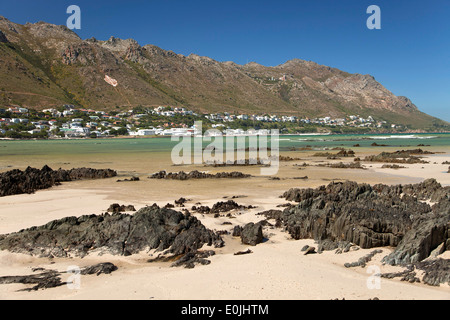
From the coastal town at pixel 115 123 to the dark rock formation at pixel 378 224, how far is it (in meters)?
122

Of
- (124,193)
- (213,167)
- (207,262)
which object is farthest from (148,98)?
(207,262)

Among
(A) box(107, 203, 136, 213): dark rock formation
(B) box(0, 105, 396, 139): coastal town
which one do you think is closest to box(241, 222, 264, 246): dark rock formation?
(A) box(107, 203, 136, 213): dark rock formation

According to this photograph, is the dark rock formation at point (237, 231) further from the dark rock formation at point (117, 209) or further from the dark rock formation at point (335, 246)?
the dark rock formation at point (117, 209)

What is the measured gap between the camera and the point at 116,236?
386 inches

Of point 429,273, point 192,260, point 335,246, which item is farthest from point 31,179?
point 429,273

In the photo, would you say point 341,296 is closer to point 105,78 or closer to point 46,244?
point 46,244

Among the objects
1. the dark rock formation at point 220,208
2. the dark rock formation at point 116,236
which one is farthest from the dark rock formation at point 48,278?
the dark rock formation at point 220,208

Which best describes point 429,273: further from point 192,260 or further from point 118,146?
point 118,146

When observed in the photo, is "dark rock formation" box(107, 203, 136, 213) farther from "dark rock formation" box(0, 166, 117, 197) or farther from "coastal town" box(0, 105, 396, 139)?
"coastal town" box(0, 105, 396, 139)

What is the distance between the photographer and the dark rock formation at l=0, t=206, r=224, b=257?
9359mm

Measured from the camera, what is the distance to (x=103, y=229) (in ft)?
32.9

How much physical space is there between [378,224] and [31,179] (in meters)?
18.9

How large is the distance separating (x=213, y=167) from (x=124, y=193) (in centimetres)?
1515
